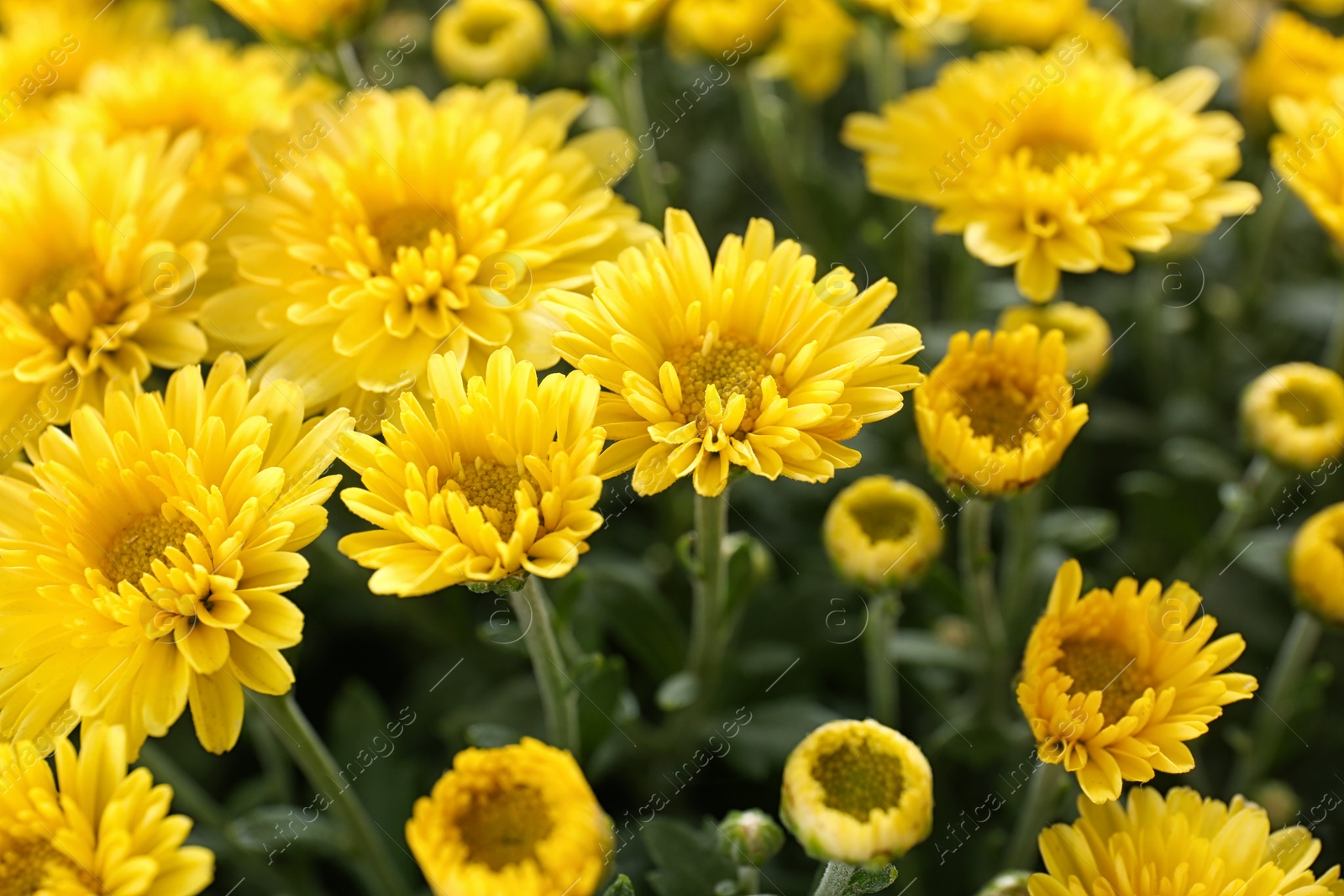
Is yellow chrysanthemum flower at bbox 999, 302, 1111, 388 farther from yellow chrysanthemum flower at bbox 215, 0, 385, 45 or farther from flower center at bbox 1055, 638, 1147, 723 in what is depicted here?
yellow chrysanthemum flower at bbox 215, 0, 385, 45

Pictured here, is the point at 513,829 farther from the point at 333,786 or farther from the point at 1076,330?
the point at 1076,330

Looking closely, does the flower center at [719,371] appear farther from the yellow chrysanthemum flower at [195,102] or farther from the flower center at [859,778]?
the yellow chrysanthemum flower at [195,102]

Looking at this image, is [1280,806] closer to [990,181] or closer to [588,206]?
[990,181]

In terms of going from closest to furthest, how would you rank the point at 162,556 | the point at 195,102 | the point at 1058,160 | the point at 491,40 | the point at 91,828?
the point at 91,828, the point at 162,556, the point at 1058,160, the point at 195,102, the point at 491,40

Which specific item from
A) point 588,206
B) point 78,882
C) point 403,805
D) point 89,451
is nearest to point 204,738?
point 78,882

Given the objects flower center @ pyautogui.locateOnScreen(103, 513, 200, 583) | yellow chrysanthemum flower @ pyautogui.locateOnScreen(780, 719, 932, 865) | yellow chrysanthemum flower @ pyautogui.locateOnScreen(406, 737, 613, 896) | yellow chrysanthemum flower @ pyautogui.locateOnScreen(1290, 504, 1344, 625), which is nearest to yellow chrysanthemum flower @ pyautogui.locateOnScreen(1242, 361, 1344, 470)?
yellow chrysanthemum flower @ pyautogui.locateOnScreen(1290, 504, 1344, 625)

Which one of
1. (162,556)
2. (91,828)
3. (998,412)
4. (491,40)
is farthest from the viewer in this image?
(491,40)

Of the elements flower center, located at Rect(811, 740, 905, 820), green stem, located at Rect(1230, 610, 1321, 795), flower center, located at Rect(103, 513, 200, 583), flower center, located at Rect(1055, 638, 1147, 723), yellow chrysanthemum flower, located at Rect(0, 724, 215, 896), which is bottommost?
green stem, located at Rect(1230, 610, 1321, 795)

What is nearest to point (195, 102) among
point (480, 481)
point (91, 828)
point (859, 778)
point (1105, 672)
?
point (480, 481)
